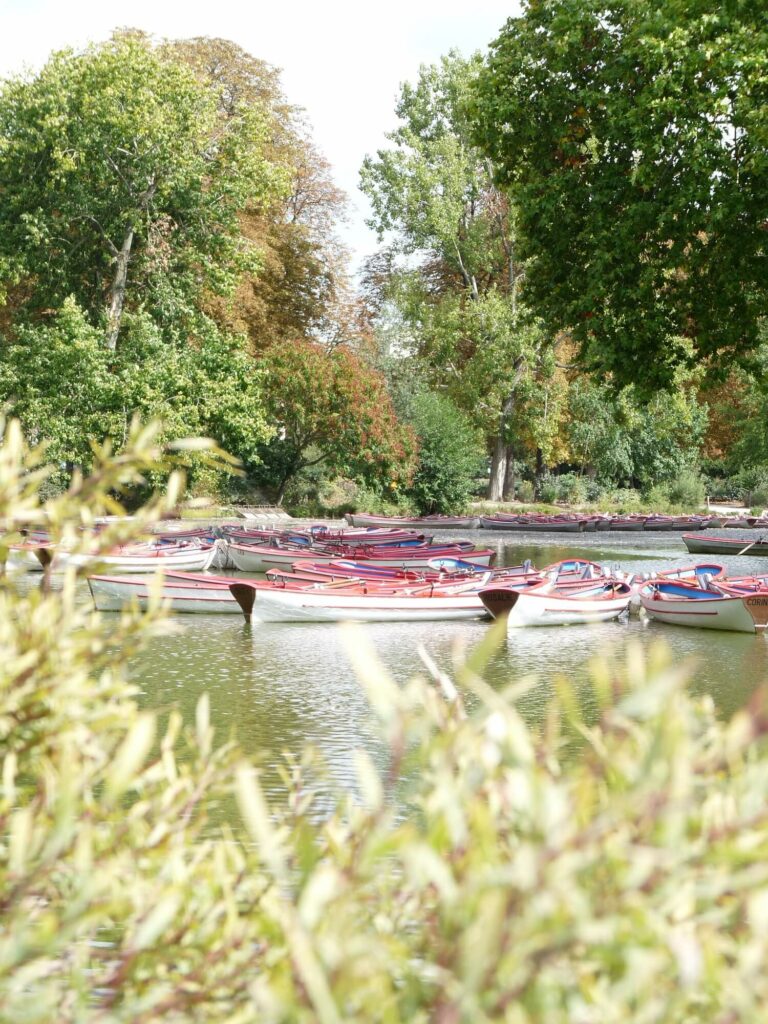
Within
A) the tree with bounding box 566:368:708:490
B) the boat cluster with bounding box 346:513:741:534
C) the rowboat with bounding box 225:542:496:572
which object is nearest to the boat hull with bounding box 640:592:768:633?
the rowboat with bounding box 225:542:496:572

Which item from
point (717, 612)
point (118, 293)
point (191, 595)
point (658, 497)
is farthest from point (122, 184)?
point (658, 497)

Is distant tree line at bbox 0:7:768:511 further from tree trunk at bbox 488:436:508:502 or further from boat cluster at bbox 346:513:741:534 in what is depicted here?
boat cluster at bbox 346:513:741:534

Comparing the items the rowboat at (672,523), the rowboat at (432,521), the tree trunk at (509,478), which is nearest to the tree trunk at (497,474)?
the tree trunk at (509,478)

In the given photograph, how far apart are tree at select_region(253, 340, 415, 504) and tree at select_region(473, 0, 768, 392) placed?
2520 centimetres

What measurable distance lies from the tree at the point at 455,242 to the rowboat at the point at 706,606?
28.1 meters

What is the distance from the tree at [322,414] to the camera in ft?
145

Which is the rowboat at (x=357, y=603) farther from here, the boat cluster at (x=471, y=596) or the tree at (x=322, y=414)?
the tree at (x=322, y=414)

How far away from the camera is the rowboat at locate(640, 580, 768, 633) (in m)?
20.0

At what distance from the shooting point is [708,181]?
52.7 feet

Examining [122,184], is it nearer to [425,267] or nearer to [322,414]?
[322,414]

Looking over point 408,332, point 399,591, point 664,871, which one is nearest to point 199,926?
point 664,871

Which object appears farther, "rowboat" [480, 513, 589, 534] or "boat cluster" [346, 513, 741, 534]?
"boat cluster" [346, 513, 741, 534]

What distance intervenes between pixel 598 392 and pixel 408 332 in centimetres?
972

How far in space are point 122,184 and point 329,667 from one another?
81.1 ft
